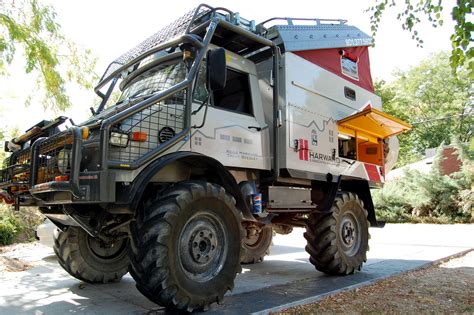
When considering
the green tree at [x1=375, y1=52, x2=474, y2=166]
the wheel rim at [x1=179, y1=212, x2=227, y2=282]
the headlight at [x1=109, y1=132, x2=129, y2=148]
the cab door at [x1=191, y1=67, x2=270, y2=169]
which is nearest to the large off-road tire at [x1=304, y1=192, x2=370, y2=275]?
the cab door at [x1=191, y1=67, x2=270, y2=169]

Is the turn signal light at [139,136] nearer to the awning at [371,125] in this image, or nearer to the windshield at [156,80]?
the windshield at [156,80]

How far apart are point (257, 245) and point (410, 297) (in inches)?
136

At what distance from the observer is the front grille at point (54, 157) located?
3.85 m

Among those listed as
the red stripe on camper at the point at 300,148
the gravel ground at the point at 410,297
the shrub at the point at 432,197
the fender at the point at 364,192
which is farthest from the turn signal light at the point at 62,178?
the shrub at the point at 432,197

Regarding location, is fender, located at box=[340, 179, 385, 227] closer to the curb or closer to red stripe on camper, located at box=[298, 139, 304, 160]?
the curb

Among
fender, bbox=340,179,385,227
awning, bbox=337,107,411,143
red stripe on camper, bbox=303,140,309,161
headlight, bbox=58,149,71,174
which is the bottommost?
fender, bbox=340,179,385,227

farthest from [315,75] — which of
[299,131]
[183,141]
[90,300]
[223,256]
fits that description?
[90,300]

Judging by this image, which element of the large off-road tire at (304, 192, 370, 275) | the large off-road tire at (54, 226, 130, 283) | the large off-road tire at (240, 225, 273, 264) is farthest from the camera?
the large off-road tire at (240, 225, 273, 264)

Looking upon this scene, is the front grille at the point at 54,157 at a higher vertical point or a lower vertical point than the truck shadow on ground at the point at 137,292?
higher

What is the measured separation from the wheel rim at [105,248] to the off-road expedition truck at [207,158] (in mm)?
16

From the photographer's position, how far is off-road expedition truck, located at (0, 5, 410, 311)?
3.90 meters

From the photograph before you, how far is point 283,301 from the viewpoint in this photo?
4730 millimetres

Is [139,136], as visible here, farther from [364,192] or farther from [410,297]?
[364,192]

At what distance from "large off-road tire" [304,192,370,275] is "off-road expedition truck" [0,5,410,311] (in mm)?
28
